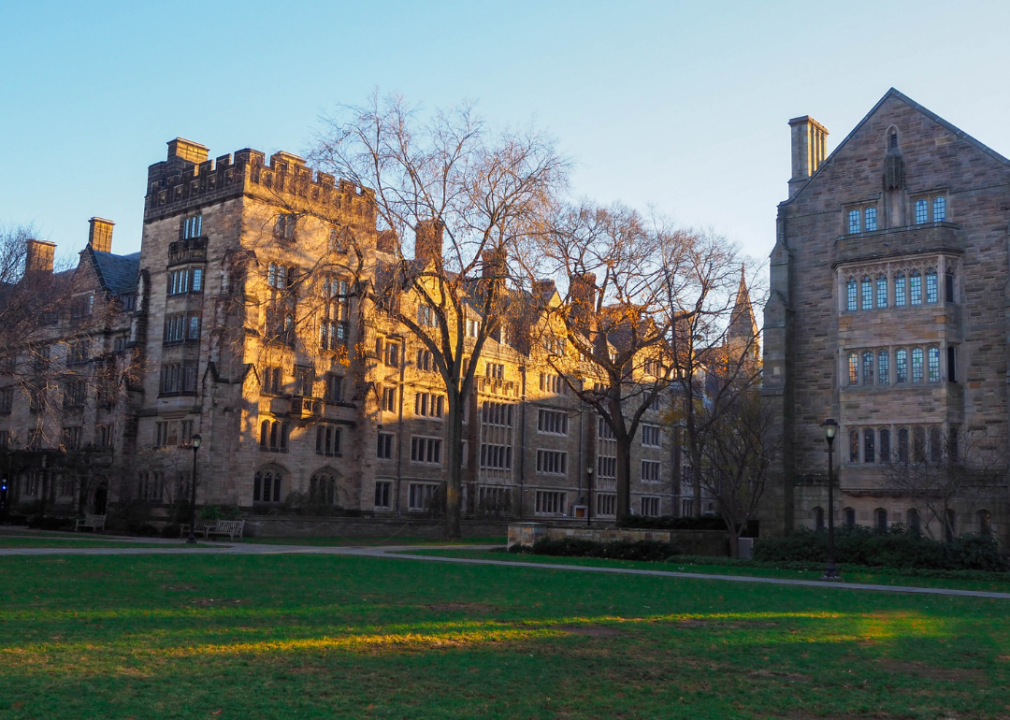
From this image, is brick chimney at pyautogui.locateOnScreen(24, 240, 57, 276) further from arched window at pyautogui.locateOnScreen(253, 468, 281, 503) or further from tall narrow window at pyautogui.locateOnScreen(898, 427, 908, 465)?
tall narrow window at pyautogui.locateOnScreen(898, 427, 908, 465)

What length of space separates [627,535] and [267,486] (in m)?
21.7

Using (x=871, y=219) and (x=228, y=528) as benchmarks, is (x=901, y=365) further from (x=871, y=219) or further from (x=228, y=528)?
(x=228, y=528)

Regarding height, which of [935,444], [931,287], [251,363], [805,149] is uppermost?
[805,149]

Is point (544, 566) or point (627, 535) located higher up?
point (627, 535)

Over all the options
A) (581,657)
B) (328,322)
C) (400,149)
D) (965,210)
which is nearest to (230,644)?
(581,657)

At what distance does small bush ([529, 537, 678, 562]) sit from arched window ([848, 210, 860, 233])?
554 inches

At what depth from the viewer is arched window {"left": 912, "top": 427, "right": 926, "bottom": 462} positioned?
3241 cm

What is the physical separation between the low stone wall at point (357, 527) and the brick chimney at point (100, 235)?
2566 centimetres

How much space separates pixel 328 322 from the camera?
47.5 metres

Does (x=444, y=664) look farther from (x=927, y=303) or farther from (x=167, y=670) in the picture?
(x=927, y=303)

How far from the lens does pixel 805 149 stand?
38.4 metres

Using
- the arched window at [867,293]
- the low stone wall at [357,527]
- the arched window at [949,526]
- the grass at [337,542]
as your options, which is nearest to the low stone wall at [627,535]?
the grass at [337,542]

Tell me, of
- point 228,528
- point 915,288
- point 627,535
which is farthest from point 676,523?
point 228,528

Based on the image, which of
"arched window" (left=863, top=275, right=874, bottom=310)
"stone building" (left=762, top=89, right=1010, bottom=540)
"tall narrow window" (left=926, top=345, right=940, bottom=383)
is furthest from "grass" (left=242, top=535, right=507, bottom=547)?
"tall narrow window" (left=926, top=345, right=940, bottom=383)
